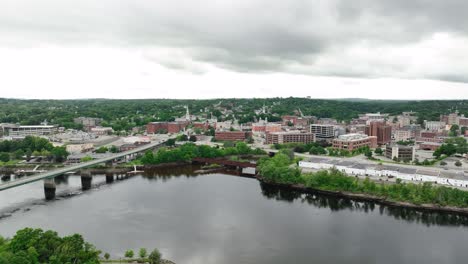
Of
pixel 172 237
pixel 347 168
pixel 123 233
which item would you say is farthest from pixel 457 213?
pixel 123 233

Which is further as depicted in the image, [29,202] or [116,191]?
[116,191]

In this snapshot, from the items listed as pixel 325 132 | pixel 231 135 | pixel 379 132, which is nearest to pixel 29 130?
pixel 231 135

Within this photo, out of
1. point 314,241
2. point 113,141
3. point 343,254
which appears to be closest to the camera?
point 343,254

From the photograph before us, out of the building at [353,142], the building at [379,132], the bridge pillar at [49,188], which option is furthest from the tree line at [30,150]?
the building at [379,132]

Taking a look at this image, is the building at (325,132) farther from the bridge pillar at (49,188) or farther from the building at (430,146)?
the bridge pillar at (49,188)

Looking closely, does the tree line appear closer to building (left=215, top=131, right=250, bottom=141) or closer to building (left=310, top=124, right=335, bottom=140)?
building (left=215, top=131, right=250, bottom=141)

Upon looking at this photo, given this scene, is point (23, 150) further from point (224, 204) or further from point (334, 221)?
point (334, 221)
